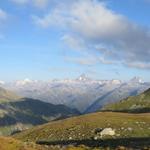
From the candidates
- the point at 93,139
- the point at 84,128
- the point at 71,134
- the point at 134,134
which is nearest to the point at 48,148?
the point at 93,139

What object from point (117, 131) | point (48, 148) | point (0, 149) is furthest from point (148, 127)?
point (0, 149)

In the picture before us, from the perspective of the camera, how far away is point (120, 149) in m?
36.3

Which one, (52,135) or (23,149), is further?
(52,135)

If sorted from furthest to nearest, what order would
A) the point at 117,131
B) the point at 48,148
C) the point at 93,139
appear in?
the point at 117,131
the point at 93,139
the point at 48,148

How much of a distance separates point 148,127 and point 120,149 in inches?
1793

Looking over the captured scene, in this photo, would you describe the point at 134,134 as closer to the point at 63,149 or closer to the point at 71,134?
the point at 71,134

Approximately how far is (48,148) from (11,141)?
3754 millimetres

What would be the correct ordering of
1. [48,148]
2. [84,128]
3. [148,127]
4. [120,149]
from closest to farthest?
[120,149] < [48,148] < [148,127] < [84,128]

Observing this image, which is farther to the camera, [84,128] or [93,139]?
[84,128]

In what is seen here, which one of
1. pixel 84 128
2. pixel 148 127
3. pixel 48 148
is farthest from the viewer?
pixel 84 128

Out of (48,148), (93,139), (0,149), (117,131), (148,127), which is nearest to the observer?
(0,149)

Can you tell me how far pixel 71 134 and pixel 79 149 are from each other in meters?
Answer: 46.6

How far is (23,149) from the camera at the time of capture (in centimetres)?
3503

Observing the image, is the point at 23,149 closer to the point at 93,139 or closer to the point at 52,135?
the point at 93,139
